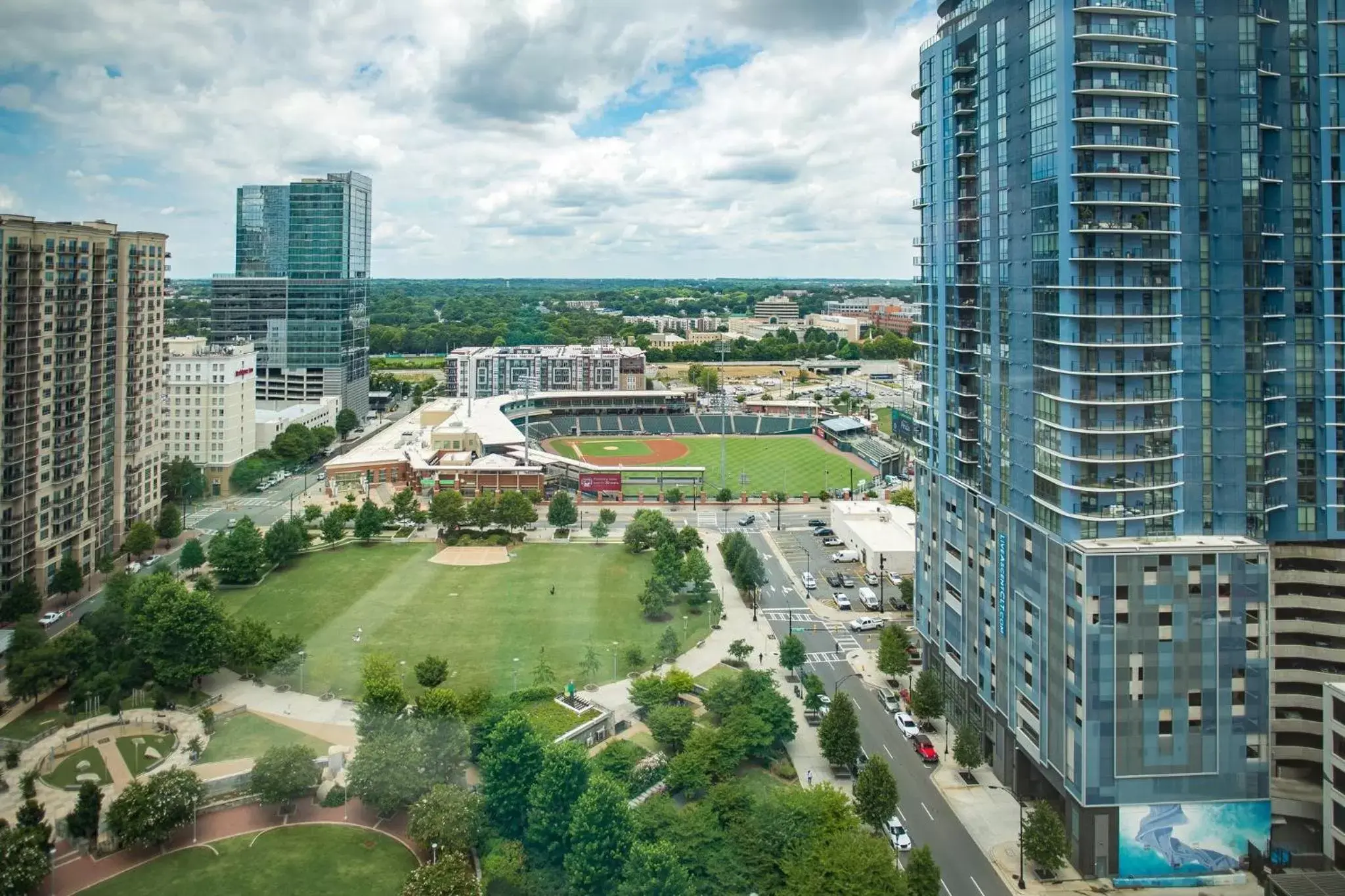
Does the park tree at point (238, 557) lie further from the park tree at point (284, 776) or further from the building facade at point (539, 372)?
the building facade at point (539, 372)

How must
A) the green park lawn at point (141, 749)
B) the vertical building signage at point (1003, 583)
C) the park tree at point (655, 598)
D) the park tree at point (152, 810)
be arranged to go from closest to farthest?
the park tree at point (152, 810)
the vertical building signage at point (1003, 583)
the green park lawn at point (141, 749)
the park tree at point (655, 598)

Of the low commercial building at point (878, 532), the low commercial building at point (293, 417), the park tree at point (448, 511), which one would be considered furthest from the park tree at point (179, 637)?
the low commercial building at point (293, 417)

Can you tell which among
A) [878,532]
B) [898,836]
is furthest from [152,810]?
[878,532]

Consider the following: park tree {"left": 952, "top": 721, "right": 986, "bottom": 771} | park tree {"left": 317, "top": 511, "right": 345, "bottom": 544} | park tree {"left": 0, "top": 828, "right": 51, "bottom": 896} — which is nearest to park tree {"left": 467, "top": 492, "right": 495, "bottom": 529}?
park tree {"left": 317, "top": 511, "right": 345, "bottom": 544}

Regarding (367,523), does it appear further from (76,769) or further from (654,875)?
(654,875)

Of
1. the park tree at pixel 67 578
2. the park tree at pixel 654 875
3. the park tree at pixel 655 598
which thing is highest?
the park tree at pixel 67 578

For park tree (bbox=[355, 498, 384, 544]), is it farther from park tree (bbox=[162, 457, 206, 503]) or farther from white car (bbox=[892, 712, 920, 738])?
white car (bbox=[892, 712, 920, 738])
